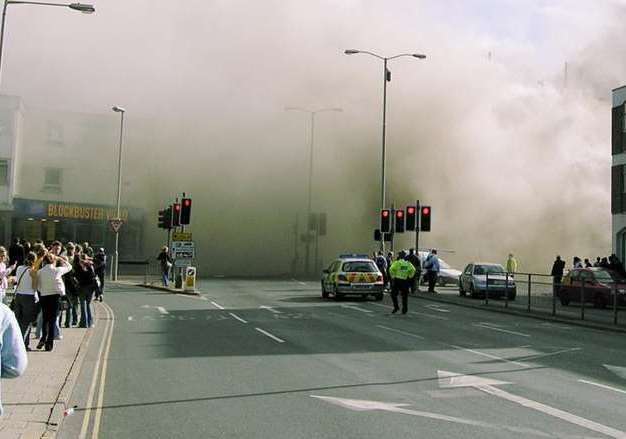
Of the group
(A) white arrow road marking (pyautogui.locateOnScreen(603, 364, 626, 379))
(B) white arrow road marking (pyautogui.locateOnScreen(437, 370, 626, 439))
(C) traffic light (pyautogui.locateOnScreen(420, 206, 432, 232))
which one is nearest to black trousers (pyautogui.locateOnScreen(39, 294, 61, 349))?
(B) white arrow road marking (pyautogui.locateOnScreen(437, 370, 626, 439))

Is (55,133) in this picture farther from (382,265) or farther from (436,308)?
(436,308)

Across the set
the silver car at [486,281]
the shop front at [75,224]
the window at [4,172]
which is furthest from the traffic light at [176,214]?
the window at [4,172]

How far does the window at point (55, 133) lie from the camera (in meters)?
45.2

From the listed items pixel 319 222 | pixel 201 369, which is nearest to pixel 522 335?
pixel 201 369

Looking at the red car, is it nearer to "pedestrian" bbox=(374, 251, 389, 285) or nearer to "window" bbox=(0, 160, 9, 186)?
"pedestrian" bbox=(374, 251, 389, 285)

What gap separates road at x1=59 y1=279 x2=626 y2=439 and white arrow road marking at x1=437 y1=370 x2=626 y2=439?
0.02 metres

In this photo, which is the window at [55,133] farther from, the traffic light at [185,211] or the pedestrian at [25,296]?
the pedestrian at [25,296]

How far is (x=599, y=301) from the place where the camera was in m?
17.7

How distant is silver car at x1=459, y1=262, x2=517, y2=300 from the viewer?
2133cm

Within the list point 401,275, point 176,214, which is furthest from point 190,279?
point 401,275

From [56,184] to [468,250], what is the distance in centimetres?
2677

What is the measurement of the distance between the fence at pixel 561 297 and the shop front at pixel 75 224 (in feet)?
95.0

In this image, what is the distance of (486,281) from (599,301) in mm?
5443

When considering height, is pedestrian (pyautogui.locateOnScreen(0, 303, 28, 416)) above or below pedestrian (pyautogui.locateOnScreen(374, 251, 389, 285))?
below
